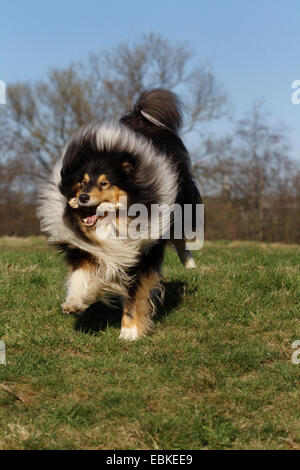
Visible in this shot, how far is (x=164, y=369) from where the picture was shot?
164 inches

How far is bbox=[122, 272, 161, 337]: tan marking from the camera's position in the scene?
5086 mm

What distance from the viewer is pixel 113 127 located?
16.6ft

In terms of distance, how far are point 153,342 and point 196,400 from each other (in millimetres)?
1203

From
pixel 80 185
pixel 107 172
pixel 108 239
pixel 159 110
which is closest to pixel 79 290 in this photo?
pixel 108 239

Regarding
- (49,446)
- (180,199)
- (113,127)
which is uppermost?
(113,127)

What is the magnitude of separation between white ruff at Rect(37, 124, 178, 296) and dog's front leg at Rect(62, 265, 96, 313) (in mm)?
92

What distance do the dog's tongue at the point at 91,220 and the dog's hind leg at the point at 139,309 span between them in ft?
2.50

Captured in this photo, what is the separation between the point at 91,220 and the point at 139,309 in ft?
3.29

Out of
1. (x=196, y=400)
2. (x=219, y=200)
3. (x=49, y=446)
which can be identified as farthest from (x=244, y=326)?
(x=219, y=200)

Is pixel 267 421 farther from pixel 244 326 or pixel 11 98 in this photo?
pixel 11 98

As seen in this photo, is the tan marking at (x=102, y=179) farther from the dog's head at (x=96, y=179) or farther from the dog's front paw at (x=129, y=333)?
the dog's front paw at (x=129, y=333)

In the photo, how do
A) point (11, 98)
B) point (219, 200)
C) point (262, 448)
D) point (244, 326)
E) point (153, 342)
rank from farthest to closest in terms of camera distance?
point (11, 98)
point (219, 200)
point (244, 326)
point (153, 342)
point (262, 448)

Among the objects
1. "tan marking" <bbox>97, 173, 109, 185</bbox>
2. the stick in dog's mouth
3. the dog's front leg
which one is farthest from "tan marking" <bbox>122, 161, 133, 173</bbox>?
the dog's front leg

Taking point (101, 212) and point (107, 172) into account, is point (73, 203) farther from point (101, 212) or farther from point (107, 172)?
point (107, 172)
